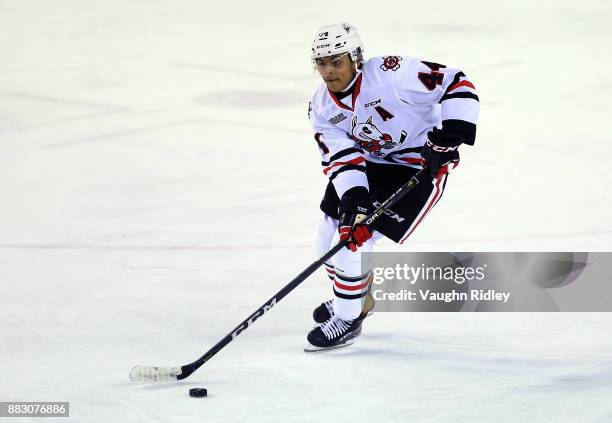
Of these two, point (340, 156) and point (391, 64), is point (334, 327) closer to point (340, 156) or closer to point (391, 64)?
point (340, 156)

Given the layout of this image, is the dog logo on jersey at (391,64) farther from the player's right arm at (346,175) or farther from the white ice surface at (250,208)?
the white ice surface at (250,208)

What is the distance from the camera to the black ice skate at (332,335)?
376cm

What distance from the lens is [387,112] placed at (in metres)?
3.77

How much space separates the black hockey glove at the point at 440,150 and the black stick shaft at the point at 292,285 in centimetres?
4

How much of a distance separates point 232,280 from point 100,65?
3496mm

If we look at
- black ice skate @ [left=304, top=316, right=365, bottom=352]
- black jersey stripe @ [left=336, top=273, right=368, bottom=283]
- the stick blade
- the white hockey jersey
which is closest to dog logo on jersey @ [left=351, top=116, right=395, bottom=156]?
the white hockey jersey

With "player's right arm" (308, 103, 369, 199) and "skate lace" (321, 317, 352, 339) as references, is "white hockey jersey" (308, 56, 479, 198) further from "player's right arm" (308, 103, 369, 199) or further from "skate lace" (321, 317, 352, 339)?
"skate lace" (321, 317, 352, 339)

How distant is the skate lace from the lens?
3768mm

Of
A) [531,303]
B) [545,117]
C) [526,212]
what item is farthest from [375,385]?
[545,117]

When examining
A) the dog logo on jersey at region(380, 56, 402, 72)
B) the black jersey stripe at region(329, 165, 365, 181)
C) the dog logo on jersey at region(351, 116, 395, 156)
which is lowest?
the black jersey stripe at region(329, 165, 365, 181)

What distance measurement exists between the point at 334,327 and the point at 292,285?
20 cm

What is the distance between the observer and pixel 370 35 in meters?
7.95

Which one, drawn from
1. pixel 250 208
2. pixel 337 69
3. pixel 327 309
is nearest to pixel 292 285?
pixel 327 309

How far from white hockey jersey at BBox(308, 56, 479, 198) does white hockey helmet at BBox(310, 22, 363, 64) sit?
4.2 inches
